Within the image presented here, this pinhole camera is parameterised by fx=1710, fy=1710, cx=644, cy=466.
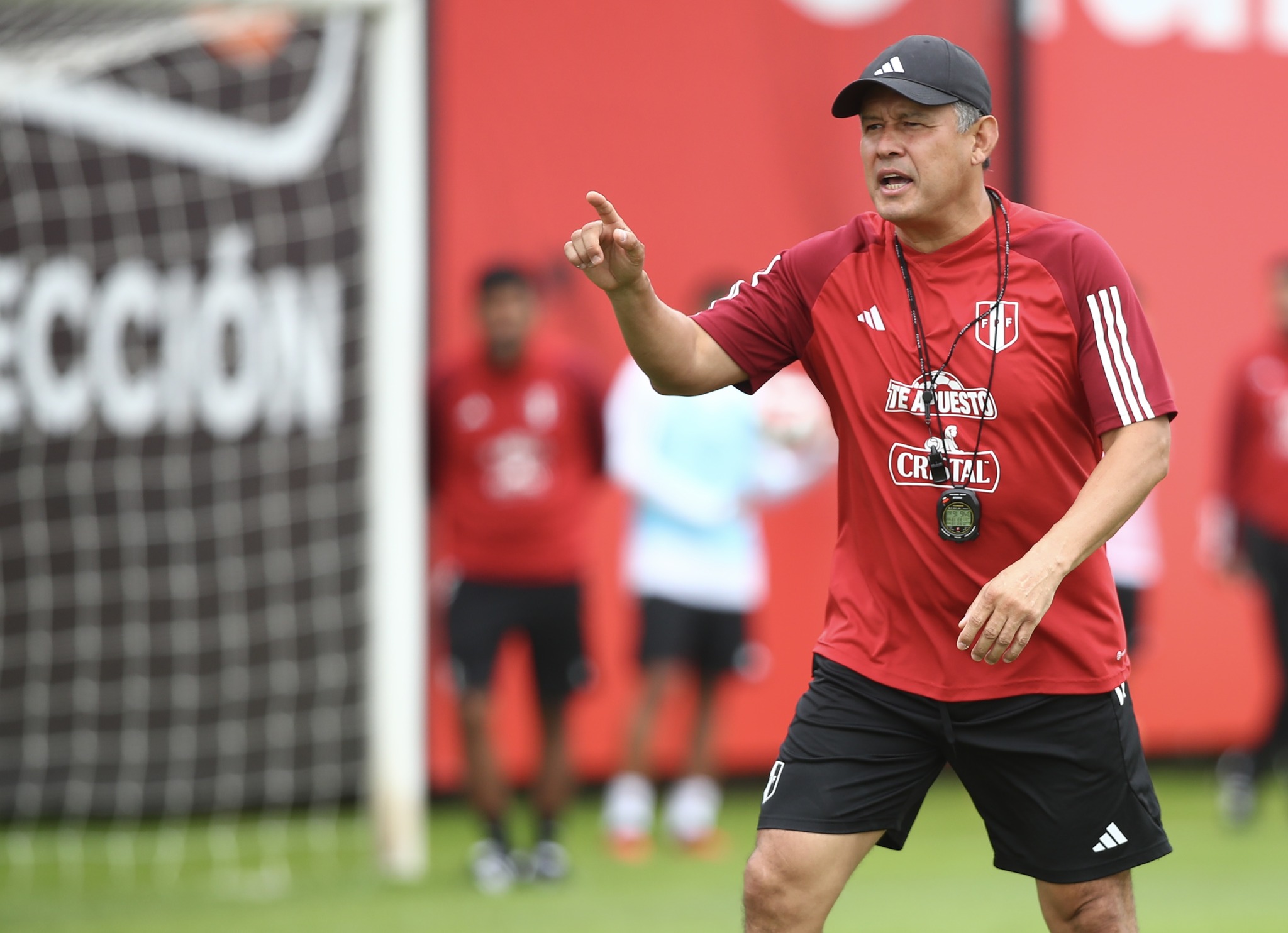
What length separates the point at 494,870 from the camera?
6.77 m


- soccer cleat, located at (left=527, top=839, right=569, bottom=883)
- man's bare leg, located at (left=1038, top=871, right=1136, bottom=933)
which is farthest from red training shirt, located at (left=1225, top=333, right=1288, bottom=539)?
man's bare leg, located at (left=1038, top=871, right=1136, bottom=933)

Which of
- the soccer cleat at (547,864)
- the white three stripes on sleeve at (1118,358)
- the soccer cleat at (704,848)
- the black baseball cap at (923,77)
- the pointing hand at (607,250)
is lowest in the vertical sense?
the soccer cleat at (704,848)

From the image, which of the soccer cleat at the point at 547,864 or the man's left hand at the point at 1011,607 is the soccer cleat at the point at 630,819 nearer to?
the soccer cleat at the point at 547,864

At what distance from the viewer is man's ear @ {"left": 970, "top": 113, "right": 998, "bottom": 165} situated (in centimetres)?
360

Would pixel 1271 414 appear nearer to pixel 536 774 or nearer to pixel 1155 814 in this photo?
pixel 536 774

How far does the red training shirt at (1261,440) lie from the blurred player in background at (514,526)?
10.7 feet

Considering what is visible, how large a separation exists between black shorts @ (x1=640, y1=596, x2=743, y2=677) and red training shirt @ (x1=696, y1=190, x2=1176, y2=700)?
3.72m

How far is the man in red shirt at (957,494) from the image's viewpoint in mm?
3506

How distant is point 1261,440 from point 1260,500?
29cm

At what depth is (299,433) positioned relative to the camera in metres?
8.12

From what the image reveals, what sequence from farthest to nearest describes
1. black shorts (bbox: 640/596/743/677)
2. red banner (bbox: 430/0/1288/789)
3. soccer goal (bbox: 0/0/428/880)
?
1. red banner (bbox: 430/0/1288/789)
2. soccer goal (bbox: 0/0/428/880)
3. black shorts (bbox: 640/596/743/677)

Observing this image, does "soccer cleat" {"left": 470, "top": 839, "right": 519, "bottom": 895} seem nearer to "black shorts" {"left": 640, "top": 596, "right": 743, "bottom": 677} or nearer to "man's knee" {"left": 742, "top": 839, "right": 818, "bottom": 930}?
"black shorts" {"left": 640, "top": 596, "right": 743, "bottom": 677}

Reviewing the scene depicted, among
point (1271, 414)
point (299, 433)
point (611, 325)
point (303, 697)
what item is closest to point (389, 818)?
point (303, 697)

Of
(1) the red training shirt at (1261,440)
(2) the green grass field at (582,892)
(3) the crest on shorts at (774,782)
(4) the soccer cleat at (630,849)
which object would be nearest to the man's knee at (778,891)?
(3) the crest on shorts at (774,782)
